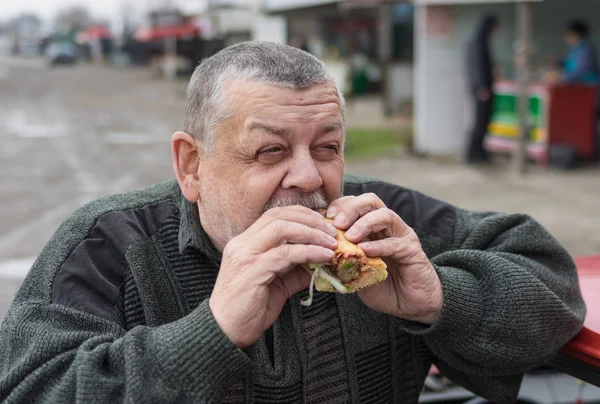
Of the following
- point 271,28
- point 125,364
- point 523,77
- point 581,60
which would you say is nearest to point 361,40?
point 271,28

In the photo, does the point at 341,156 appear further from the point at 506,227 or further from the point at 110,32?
the point at 110,32

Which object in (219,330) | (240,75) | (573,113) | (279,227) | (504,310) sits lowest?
(573,113)

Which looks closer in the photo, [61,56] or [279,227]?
[279,227]

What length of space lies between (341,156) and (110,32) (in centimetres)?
7364

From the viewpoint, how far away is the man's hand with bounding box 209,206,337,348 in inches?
68.3

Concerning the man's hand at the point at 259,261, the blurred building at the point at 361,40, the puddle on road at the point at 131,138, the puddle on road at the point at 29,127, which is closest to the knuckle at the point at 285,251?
the man's hand at the point at 259,261

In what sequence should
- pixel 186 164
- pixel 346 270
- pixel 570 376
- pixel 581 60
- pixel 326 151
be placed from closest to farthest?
pixel 346 270, pixel 326 151, pixel 186 164, pixel 570 376, pixel 581 60

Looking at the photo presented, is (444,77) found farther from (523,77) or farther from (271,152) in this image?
A: (271,152)

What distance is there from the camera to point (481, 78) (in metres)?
11.3

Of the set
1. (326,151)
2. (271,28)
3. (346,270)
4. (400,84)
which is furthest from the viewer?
(271,28)

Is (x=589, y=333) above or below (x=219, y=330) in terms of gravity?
below

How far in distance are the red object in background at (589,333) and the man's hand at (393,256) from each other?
449 millimetres

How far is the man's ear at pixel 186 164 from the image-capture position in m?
2.13

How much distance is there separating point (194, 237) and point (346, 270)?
500 millimetres
